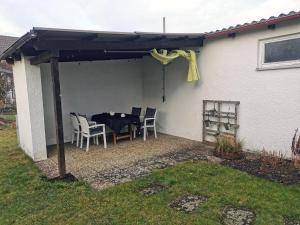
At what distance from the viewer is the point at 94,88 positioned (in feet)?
30.0

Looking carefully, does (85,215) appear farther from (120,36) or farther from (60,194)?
(120,36)

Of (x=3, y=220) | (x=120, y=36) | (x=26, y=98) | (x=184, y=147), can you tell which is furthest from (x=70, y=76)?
(x=3, y=220)

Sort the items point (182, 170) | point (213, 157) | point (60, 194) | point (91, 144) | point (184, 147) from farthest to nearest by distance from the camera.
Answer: point (91, 144) < point (184, 147) < point (213, 157) < point (182, 170) < point (60, 194)

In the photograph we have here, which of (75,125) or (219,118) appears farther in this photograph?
(75,125)

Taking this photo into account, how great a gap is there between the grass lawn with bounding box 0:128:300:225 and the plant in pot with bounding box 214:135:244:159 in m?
0.75

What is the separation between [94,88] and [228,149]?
5.12 m

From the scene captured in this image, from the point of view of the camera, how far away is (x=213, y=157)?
641 centimetres

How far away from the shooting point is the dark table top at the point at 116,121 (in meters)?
7.84

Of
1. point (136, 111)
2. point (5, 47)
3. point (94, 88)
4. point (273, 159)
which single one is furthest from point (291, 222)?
point (5, 47)

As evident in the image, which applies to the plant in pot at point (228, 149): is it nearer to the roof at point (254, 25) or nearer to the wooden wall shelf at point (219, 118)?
the wooden wall shelf at point (219, 118)

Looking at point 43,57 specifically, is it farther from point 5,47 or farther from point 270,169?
point 5,47

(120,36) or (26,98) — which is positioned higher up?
(120,36)

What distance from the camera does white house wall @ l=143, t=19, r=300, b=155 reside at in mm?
5668

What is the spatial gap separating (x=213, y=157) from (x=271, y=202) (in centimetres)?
247
